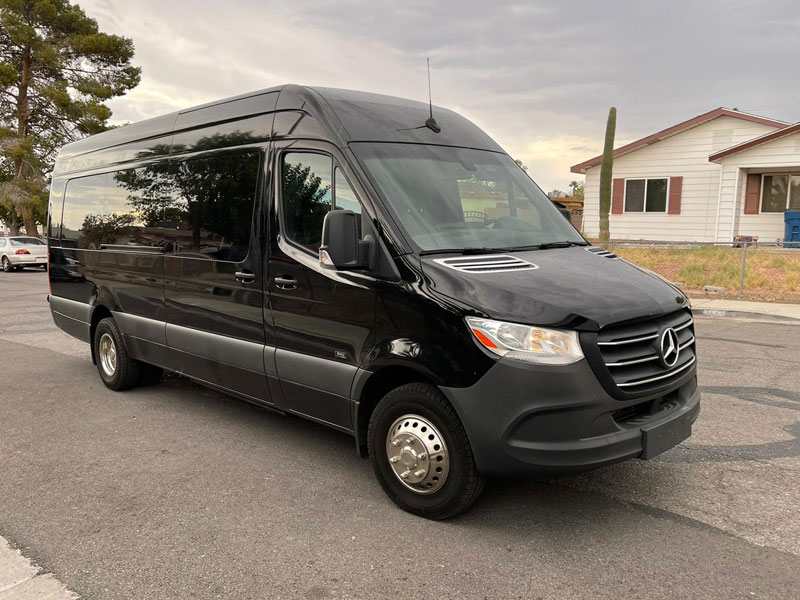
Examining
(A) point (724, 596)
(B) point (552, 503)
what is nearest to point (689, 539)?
(A) point (724, 596)

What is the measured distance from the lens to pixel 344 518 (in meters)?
3.64

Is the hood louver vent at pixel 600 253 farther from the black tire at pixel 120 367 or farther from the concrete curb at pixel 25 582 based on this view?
the black tire at pixel 120 367

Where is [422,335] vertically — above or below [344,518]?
above

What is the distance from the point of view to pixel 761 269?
Result: 14797 millimetres

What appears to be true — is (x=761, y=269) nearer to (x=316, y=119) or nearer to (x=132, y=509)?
(x=316, y=119)

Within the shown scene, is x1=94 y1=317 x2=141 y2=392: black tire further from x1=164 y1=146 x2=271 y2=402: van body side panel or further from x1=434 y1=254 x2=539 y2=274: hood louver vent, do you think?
x1=434 y1=254 x2=539 y2=274: hood louver vent

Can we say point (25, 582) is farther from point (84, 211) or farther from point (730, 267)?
point (730, 267)

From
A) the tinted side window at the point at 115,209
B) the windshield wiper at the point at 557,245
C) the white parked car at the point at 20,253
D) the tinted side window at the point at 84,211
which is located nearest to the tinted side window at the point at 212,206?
the tinted side window at the point at 115,209

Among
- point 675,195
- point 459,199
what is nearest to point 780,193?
point 675,195

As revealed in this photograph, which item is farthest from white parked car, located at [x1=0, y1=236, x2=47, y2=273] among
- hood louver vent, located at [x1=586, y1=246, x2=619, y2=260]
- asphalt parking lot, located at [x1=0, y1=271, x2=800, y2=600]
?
hood louver vent, located at [x1=586, y1=246, x2=619, y2=260]

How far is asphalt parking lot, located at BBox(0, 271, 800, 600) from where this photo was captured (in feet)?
Answer: 9.84

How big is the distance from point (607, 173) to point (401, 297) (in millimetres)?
21255

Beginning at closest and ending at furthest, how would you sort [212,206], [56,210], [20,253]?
[212,206]
[56,210]
[20,253]

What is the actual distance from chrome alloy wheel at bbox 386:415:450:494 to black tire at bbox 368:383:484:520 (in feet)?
0.09
